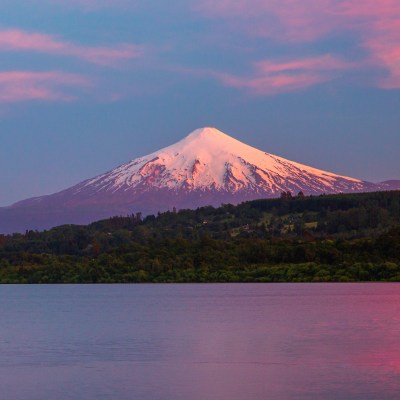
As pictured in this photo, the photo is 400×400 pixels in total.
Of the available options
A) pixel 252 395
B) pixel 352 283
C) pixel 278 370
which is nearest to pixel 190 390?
pixel 252 395

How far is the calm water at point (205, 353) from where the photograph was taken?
1225 inches

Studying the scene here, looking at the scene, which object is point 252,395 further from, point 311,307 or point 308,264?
point 308,264

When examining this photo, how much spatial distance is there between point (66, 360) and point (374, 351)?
11969 mm

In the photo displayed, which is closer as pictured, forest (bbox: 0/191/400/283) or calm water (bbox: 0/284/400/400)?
calm water (bbox: 0/284/400/400)

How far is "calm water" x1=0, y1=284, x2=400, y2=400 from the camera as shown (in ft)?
102

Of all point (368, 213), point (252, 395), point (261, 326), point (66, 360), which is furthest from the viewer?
point (368, 213)

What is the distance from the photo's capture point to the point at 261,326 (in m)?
55.5

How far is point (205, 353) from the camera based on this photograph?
A: 41406mm

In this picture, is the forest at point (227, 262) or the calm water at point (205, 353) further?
the forest at point (227, 262)

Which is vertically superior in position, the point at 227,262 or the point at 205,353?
the point at 227,262

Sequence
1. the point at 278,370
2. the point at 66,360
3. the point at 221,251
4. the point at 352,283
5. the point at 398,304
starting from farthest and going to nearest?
the point at 221,251 < the point at 352,283 < the point at 398,304 < the point at 66,360 < the point at 278,370

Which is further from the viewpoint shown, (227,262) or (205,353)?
(227,262)

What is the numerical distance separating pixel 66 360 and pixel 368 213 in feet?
528

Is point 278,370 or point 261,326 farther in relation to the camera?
point 261,326
